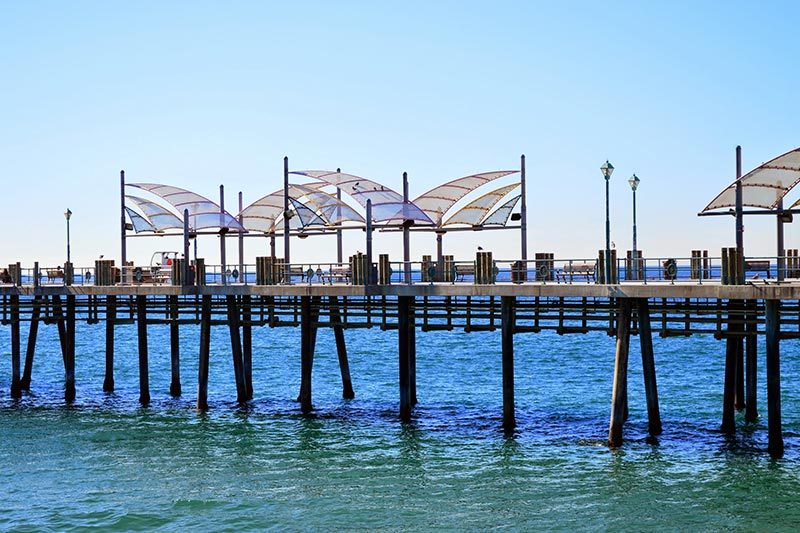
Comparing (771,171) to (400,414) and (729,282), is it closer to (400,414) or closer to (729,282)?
(729,282)

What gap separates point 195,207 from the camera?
133ft

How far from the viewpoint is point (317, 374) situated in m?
50.6

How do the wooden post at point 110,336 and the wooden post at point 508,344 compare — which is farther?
the wooden post at point 110,336

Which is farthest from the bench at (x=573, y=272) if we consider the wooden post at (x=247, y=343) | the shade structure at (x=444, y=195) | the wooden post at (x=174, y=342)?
the wooden post at (x=174, y=342)

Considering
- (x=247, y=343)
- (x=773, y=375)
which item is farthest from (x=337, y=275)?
(x=773, y=375)

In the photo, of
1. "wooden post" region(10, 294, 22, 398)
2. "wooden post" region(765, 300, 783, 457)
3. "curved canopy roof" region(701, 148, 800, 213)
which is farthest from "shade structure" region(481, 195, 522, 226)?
"wooden post" region(10, 294, 22, 398)

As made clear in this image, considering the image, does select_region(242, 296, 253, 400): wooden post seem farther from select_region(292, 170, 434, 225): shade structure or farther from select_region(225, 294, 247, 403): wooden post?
select_region(292, 170, 434, 225): shade structure

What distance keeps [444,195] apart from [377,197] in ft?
10.5

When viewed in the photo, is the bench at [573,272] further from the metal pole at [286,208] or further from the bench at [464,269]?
the metal pole at [286,208]

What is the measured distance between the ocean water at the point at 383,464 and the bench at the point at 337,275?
4256mm

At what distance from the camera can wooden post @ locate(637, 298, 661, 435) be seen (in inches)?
1093

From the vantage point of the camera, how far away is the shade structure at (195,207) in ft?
132

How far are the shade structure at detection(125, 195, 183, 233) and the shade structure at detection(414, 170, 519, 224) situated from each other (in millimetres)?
9658

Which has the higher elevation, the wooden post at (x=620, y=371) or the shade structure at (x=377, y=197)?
the shade structure at (x=377, y=197)
